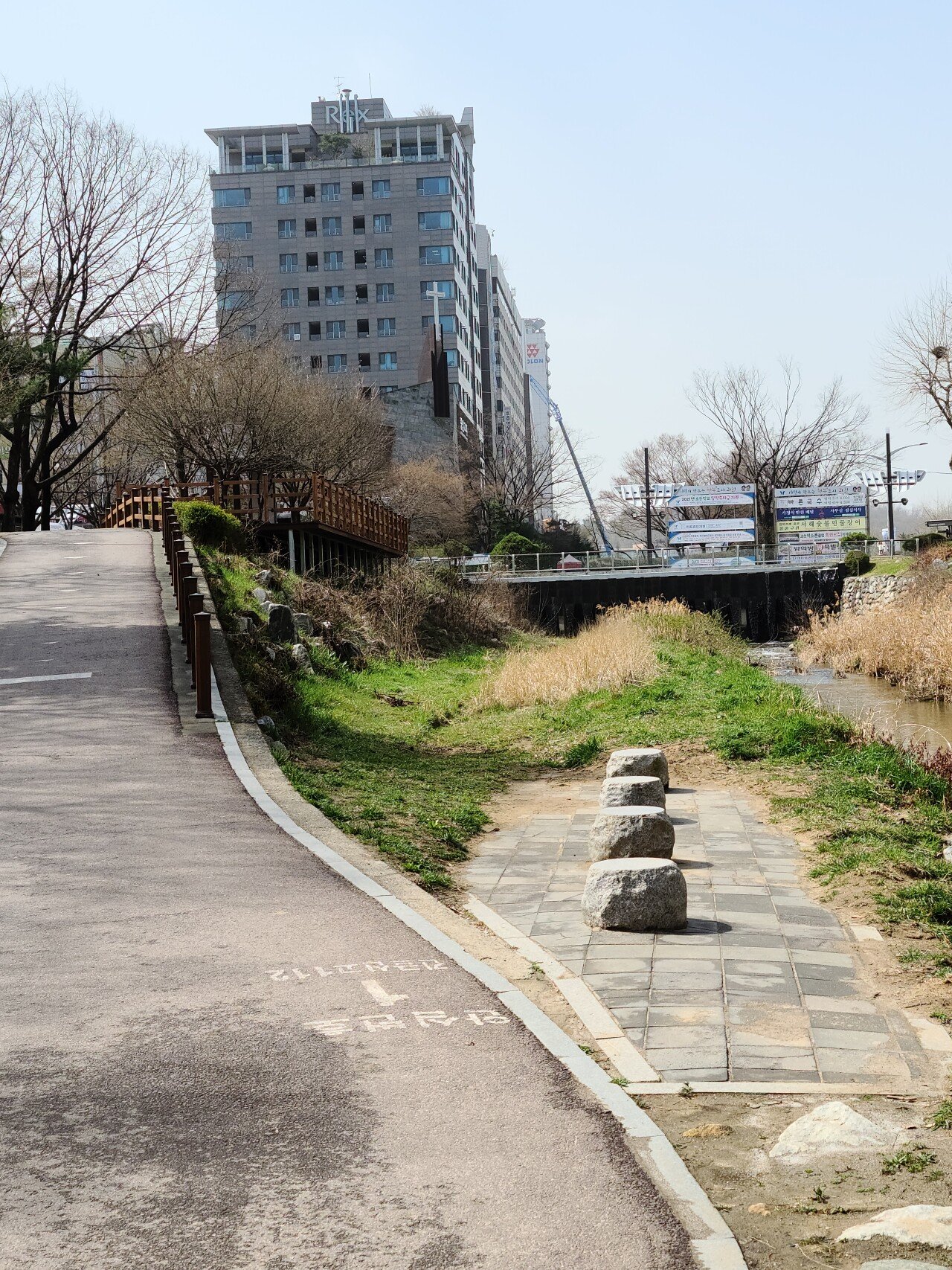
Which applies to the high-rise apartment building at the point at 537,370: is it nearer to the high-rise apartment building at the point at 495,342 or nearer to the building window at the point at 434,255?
the high-rise apartment building at the point at 495,342

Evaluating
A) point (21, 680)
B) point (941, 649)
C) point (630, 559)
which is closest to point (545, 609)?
point (630, 559)

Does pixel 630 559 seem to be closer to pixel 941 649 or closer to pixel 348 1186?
pixel 941 649

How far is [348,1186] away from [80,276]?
129 ft

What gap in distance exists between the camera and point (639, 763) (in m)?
12.4

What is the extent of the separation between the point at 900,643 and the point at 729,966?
23142 millimetres

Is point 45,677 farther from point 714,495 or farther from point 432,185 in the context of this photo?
point 432,185

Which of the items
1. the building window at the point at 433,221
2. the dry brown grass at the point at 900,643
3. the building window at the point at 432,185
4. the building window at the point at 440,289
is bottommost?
the dry brown grass at the point at 900,643

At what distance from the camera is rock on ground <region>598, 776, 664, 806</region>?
421 inches

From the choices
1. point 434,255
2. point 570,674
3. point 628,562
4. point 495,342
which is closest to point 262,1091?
point 570,674

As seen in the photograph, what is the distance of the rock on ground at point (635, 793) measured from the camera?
35.1ft

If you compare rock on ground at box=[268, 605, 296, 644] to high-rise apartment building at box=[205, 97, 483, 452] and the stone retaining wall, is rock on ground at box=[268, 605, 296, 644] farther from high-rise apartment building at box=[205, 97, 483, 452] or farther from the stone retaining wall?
high-rise apartment building at box=[205, 97, 483, 452]

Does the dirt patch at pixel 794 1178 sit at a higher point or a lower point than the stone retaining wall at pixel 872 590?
lower

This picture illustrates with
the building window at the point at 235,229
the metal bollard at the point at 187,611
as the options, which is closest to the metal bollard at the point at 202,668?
the metal bollard at the point at 187,611

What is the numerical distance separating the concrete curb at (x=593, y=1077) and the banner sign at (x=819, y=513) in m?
55.1
